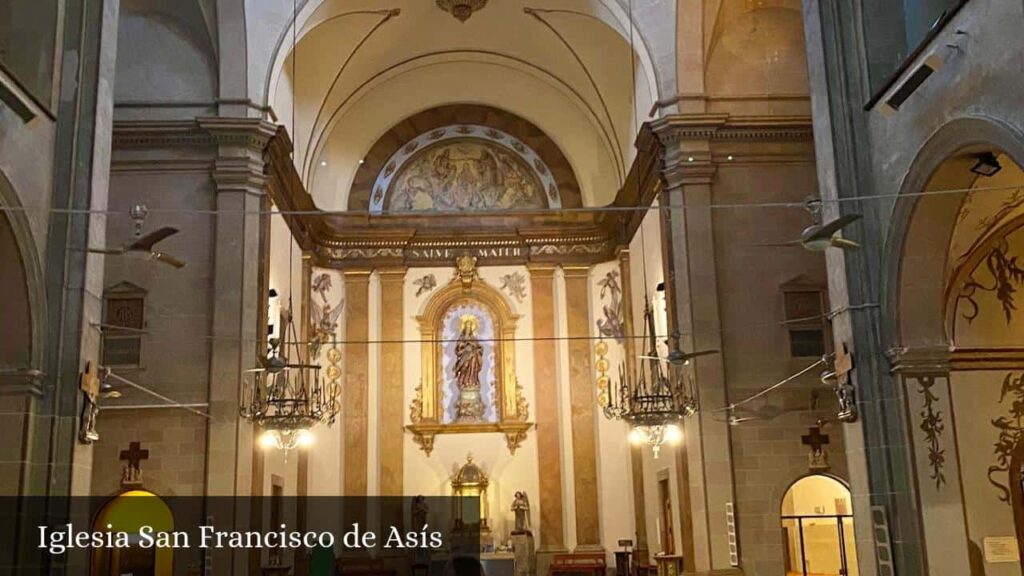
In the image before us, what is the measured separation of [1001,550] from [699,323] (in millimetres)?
5101

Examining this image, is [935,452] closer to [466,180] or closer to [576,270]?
[576,270]

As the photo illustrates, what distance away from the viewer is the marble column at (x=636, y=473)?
58.4ft

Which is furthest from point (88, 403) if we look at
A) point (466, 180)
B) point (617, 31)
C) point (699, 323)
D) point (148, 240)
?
point (466, 180)

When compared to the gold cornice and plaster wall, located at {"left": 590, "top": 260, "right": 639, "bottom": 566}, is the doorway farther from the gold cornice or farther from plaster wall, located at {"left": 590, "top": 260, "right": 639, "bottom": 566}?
the gold cornice

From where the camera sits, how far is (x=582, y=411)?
19.2 meters

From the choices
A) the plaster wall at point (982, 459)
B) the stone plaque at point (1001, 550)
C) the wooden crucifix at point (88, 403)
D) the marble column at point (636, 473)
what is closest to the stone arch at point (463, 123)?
the marble column at point (636, 473)

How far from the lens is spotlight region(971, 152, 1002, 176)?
26.8 feet

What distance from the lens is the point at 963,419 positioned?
9.67 m

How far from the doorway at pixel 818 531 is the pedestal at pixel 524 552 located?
4928 mm

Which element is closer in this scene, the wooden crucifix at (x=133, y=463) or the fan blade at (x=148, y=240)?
the fan blade at (x=148, y=240)

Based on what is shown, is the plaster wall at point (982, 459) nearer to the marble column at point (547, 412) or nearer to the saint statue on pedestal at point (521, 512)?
the marble column at point (547, 412)

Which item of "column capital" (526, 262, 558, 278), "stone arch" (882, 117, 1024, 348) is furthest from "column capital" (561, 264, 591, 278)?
"stone arch" (882, 117, 1024, 348)

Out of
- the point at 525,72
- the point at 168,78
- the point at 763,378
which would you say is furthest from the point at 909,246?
the point at 525,72

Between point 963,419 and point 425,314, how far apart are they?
39.0 ft
